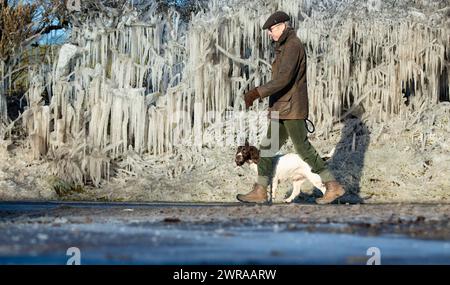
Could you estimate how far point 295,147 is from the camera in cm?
1279

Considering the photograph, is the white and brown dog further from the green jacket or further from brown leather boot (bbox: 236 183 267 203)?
the green jacket

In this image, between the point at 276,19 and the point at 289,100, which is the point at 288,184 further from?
the point at 276,19

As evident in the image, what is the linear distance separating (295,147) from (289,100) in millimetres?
649

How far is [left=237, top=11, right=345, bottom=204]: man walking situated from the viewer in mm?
12648

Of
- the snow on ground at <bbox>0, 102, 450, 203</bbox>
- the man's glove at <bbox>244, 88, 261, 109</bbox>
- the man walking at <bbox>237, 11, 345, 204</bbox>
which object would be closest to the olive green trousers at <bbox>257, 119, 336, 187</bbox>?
the man walking at <bbox>237, 11, 345, 204</bbox>

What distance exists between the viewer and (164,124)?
691 inches

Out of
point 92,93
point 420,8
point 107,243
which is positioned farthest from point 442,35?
point 107,243

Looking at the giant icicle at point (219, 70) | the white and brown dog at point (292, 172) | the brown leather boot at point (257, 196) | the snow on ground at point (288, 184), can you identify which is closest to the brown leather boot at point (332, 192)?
the brown leather boot at point (257, 196)

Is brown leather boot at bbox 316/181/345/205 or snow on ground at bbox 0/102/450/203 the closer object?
brown leather boot at bbox 316/181/345/205

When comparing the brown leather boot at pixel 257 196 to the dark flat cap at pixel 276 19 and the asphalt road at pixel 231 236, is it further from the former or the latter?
the dark flat cap at pixel 276 19

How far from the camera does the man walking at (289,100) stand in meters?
12.6

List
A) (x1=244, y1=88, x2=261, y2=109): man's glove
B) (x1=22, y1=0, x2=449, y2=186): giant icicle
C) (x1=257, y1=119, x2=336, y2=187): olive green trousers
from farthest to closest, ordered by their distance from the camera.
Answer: (x1=22, y1=0, x2=449, y2=186): giant icicle
(x1=257, y1=119, x2=336, y2=187): olive green trousers
(x1=244, y1=88, x2=261, y2=109): man's glove
